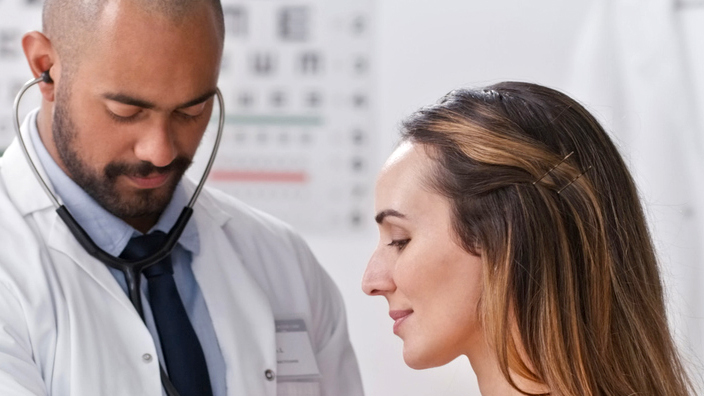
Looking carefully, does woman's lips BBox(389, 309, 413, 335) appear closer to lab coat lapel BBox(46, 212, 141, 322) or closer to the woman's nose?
the woman's nose

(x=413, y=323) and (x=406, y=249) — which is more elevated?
(x=406, y=249)

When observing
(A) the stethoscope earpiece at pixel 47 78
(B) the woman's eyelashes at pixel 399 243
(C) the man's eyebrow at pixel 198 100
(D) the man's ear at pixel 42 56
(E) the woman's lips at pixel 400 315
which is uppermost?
(D) the man's ear at pixel 42 56

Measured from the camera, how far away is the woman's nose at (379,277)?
3.74ft

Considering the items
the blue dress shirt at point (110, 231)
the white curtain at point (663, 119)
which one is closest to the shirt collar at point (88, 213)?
the blue dress shirt at point (110, 231)

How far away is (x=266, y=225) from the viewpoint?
5.40 ft

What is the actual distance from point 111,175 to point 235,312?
32cm

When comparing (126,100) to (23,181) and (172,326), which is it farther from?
(172,326)

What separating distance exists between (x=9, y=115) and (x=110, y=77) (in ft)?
3.63

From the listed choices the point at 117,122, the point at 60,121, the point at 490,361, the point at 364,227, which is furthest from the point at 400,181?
the point at 364,227

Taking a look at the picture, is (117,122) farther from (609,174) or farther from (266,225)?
(609,174)

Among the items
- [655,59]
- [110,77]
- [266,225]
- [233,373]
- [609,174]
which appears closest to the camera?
[609,174]

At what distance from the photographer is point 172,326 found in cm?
135

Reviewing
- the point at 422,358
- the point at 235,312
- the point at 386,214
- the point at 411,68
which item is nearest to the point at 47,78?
the point at 235,312

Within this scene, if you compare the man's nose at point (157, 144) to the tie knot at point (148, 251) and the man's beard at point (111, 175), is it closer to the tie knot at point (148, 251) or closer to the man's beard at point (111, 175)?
the man's beard at point (111, 175)
